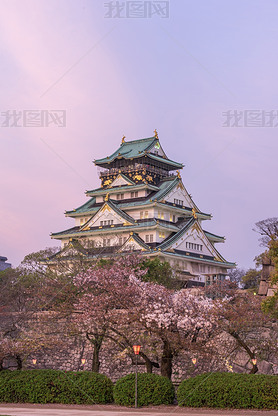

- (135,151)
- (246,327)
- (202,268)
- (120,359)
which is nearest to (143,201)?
(135,151)

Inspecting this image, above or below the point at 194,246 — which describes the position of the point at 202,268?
below

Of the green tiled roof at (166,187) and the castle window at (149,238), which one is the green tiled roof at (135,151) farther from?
the castle window at (149,238)

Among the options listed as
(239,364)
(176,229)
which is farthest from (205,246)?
(239,364)

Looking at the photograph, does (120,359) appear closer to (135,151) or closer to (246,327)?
(246,327)

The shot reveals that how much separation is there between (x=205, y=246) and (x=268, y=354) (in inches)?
1404

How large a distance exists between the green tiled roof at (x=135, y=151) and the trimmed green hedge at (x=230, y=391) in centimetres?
4207

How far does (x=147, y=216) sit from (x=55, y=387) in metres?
35.0

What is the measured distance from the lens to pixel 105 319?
27188 mm

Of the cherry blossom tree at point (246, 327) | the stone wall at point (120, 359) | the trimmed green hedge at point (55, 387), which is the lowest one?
the trimmed green hedge at point (55, 387)

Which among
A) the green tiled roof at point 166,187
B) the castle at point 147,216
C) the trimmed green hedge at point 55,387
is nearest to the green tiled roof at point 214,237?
the castle at point 147,216

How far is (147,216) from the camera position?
59625 mm

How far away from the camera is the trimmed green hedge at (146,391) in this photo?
2344 centimetres

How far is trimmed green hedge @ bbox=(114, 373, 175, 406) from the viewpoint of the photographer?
76.9ft

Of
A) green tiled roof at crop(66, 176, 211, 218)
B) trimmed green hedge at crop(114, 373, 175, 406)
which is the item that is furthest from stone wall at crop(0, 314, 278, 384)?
green tiled roof at crop(66, 176, 211, 218)
